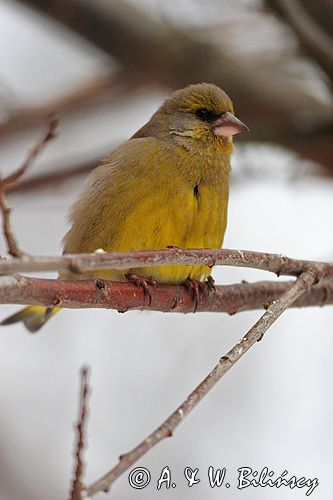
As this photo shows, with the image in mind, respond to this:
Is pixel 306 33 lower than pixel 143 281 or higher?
higher

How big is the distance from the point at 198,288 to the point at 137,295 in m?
0.51

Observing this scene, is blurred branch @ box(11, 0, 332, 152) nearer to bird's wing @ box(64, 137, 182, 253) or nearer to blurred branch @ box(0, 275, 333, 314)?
bird's wing @ box(64, 137, 182, 253)

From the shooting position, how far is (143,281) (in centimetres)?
365

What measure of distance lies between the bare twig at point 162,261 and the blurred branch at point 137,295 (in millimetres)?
126

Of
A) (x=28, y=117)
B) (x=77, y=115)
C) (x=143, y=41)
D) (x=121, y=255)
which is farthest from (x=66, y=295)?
(x=77, y=115)

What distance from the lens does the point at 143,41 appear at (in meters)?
5.70

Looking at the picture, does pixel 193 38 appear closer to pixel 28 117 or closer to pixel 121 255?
pixel 28 117

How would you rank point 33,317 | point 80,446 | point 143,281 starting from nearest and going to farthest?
point 80,446 → point 143,281 → point 33,317

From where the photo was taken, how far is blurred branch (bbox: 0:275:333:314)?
2744 millimetres

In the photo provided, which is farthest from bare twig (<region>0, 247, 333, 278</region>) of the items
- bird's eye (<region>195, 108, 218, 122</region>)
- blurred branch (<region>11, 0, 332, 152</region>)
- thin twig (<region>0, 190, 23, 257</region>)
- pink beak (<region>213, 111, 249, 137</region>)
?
blurred branch (<region>11, 0, 332, 152</region>)

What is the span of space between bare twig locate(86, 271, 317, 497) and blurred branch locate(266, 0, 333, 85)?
1.96 metres

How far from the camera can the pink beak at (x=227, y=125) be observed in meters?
4.55

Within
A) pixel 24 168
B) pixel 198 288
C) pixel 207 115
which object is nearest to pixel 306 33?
pixel 207 115

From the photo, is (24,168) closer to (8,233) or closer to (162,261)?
(8,233)
